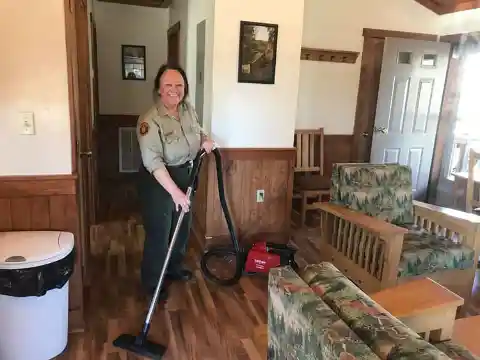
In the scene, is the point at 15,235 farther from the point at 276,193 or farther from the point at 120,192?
the point at 120,192

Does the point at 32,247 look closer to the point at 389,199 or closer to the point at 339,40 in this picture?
the point at 389,199

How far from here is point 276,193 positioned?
3.61 m

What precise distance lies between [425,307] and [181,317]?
1461 millimetres

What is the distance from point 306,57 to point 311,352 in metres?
3.71

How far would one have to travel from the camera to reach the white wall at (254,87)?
3217 millimetres

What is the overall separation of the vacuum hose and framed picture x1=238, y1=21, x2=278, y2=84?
0.83 metres

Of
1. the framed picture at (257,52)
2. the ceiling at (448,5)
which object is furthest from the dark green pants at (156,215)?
the ceiling at (448,5)

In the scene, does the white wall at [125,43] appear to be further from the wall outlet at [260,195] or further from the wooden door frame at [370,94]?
the wall outlet at [260,195]

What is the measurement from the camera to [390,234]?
94.2 inches

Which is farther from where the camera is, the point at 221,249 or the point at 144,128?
the point at 221,249

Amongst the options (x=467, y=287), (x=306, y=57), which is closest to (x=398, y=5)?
(x=306, y=57)

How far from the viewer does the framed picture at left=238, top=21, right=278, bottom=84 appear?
10.7ft

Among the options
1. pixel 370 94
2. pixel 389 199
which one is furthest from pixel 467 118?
pixel 389 199

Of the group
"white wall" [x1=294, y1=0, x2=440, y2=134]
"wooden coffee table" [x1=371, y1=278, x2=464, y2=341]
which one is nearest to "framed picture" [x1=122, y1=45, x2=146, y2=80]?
"white wall" [x1=294, y1=0, x2=440, y2=134]
